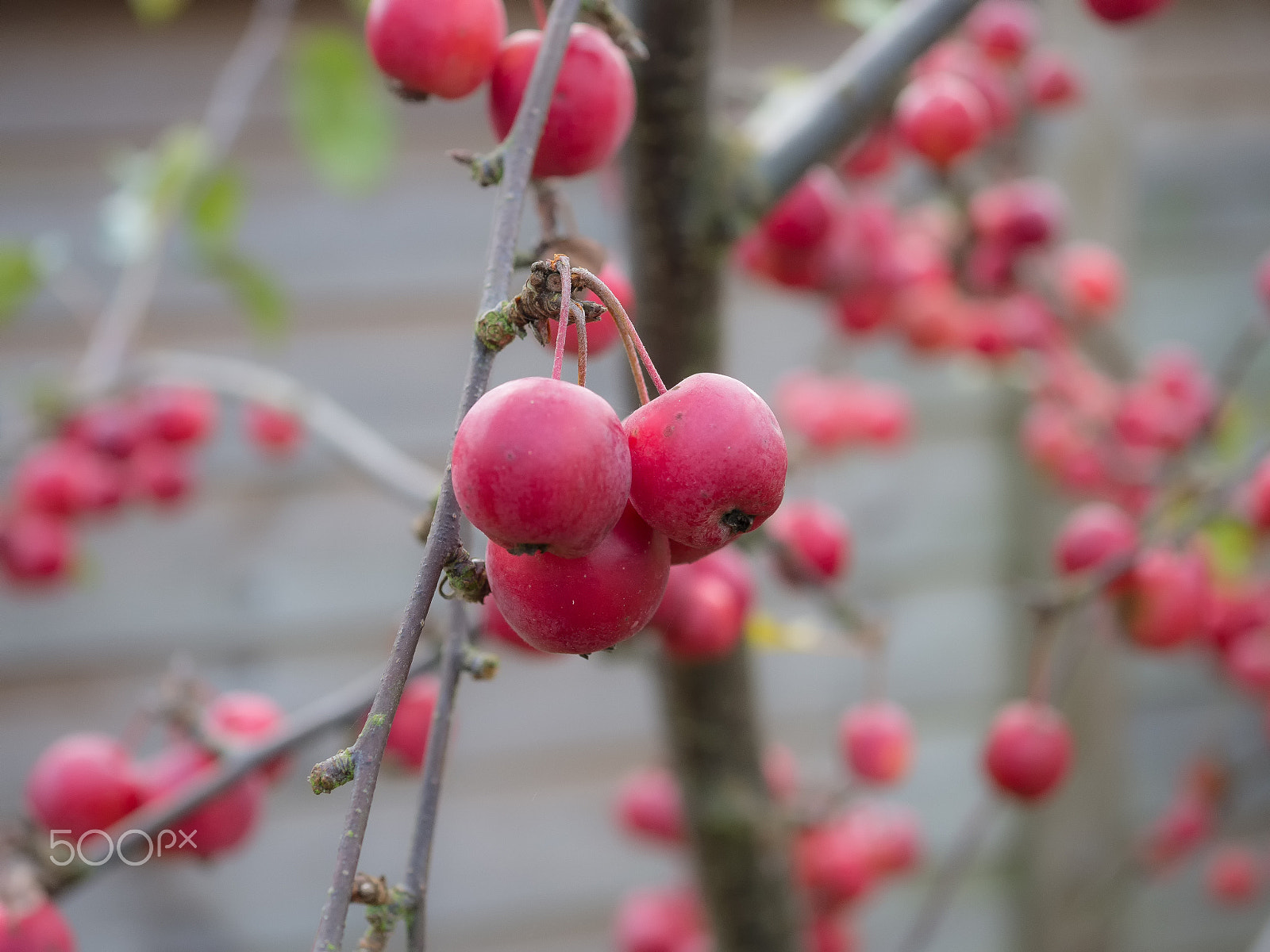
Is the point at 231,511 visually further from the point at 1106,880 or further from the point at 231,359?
the point at 1106,880

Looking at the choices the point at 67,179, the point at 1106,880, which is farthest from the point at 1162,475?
the point at 67,179

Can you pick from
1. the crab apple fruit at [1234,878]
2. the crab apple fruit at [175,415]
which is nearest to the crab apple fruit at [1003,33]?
the crab apple fruit at [175,415]

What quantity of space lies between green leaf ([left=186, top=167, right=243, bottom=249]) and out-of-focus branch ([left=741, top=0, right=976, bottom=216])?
569 millimetres

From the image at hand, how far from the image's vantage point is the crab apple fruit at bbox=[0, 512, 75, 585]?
0.91m

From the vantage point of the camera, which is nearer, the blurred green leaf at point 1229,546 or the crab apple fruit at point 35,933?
the crab apple fruit at point 35,933

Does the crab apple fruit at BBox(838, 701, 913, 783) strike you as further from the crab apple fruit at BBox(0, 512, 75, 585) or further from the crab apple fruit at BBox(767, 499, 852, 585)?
the crab apple fruit at BBox(0, 512, 75, 585)

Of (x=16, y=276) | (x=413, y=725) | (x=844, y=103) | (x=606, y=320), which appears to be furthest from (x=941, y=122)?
(x=16, y=276)

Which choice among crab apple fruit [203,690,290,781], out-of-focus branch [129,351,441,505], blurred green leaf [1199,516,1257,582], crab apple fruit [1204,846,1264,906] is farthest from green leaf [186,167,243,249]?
crab apple fruit [1204,846,1264,906]

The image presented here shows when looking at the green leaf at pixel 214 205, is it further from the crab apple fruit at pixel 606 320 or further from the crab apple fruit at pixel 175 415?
the crab apple fruit at pixel 606 320

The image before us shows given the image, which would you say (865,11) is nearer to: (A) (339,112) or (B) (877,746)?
(A) (339,112)

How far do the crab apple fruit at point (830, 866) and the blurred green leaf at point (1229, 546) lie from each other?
0.46 m

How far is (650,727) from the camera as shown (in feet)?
4.83

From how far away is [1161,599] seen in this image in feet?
2.47

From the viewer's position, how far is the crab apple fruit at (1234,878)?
4.83 feet
